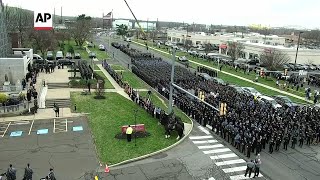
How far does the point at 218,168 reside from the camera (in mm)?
20188

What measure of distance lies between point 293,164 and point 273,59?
42.8m

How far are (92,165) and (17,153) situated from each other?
530 centimetres

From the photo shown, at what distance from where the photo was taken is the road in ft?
64.6

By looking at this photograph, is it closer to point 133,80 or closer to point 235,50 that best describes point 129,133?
point 133,80

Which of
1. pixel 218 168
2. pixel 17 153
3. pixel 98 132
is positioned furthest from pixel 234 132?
pixel 17 153

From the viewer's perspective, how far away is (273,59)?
200 ft

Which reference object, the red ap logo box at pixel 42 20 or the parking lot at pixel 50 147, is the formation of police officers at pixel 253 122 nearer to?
the parking lot at pixel 50 147

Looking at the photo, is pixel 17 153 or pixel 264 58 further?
pixel 264 58

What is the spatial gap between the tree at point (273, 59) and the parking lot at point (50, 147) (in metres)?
42.4

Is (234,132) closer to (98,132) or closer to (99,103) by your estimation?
(98,132)

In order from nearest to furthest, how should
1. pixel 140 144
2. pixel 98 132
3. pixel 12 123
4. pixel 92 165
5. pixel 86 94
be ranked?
pixel 92 165 → pixel 140 144 → pixel 98 132 → pixel 12 123 → pixel 86 94

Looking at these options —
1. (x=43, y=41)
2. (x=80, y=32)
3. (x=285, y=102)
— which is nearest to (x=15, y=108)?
(x=285, y=102)

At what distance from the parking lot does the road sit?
10.2 m

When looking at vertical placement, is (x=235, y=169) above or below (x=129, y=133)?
below
